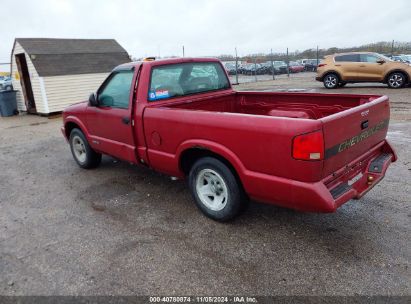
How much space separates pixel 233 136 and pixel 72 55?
40.1 ft

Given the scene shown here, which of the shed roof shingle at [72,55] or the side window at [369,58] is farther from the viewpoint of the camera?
the side window at [369,58]

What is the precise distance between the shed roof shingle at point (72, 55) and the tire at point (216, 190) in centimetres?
1049

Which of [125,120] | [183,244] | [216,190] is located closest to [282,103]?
[216,190]

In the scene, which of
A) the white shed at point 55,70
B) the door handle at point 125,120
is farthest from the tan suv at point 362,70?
the door handle at point 125,120

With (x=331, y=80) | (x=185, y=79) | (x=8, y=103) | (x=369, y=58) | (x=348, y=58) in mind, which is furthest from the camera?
(x=331, y=80)

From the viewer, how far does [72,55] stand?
1357 centimetres

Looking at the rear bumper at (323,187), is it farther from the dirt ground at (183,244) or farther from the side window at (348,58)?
the side window at (348,58)

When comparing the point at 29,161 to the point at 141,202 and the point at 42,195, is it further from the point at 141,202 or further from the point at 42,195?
the point at 141,202

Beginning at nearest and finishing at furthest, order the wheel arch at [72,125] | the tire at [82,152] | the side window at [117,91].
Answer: the side window at [117,91], the wheel arch at [72,125], the tire at [82,152]

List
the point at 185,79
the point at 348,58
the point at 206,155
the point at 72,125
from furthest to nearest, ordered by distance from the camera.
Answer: the point at 348,58, the point at 72,125, the point at 185,79, the point at 206,155

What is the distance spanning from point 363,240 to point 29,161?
6169mm

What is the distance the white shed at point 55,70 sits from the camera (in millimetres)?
12469

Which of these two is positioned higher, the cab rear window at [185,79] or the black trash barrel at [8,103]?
the cab rear window at [185,79]

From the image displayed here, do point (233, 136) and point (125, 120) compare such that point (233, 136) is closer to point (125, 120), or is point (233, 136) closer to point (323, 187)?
point (323, 187)
